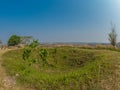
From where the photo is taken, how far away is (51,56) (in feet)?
77.8

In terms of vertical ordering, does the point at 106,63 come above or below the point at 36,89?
above

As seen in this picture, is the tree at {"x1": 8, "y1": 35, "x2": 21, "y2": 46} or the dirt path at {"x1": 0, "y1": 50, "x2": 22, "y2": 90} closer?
the dirt path at {"x1": 0, "y1": 50, "x2": 22, "y2": 90}

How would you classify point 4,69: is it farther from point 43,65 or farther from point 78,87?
point 78,87

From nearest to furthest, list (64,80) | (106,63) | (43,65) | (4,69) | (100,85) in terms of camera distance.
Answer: (100,85) < (64,80) < (106,63) < (4,69) < (43,65)

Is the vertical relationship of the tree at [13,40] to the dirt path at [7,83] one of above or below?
above

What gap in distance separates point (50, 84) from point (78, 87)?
1732 millimetres

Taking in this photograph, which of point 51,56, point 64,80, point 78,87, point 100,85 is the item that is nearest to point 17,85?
point 64,80

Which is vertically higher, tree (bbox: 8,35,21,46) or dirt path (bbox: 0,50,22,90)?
tree (bbox: 8,35,21,46)

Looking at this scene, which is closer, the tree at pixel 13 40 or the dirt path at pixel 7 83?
the dirt path at pixel 7 83

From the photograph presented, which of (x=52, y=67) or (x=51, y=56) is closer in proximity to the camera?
(x=52, y=67)

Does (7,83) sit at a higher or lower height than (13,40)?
lower

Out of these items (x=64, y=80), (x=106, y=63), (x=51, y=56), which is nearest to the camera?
(x=64, y=80)

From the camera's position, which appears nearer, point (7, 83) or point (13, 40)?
point (7, 83)

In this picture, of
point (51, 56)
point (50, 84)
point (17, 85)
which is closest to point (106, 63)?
point (50, 84)
